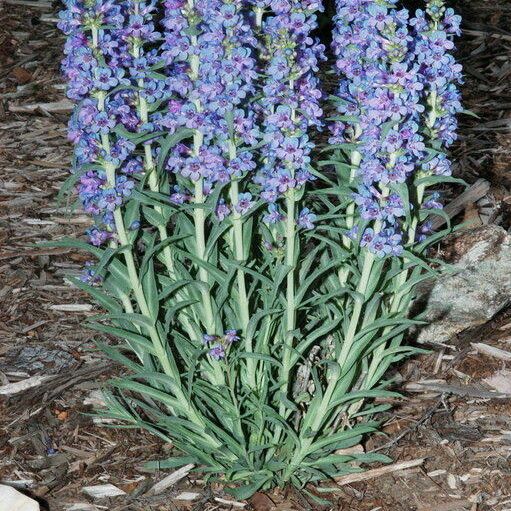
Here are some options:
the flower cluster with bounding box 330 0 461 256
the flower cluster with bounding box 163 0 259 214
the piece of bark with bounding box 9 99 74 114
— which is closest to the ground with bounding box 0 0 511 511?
the piece of bark with bounding box 9 99 74 114

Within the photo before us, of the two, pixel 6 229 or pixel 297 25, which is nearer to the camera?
pixel 297 25

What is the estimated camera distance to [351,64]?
297 centimetres

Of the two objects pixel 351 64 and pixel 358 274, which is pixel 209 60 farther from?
pixel 358 274

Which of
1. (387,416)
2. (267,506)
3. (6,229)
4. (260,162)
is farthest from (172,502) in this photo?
(6,229)

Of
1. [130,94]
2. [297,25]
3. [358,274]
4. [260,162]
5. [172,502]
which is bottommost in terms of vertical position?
[172,502]

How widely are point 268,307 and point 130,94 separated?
2.70 feet

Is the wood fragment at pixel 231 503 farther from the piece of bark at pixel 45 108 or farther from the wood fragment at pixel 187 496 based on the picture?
the piece of bark at pixel 45 108

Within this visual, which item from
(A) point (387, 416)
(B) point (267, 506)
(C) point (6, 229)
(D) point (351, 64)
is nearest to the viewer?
(D) point (351, 64)

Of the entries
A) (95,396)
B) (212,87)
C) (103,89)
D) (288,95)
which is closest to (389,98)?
(288,95)

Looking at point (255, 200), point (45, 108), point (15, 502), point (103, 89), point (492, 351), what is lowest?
point (15, 502)

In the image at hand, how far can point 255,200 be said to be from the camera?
325 cm

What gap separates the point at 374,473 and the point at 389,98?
1553mm

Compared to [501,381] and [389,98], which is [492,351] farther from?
[389,98]

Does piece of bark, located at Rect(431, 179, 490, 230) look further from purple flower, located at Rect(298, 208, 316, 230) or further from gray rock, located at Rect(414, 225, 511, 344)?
purple flower, located at Rect(298, 208, 316, 230)
